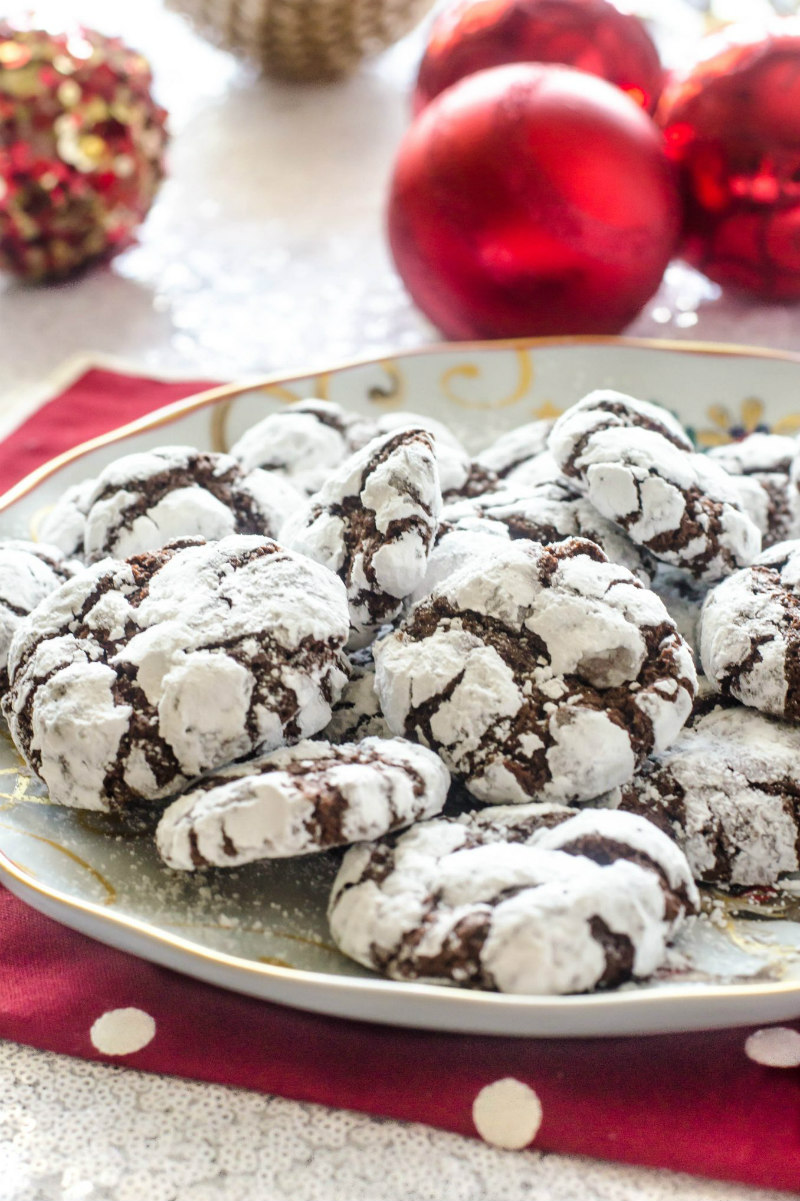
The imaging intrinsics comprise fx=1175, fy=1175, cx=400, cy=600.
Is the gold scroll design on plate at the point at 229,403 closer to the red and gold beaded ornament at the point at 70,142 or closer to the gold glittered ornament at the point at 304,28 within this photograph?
the red and gold beaded ornament at the point at 70,142

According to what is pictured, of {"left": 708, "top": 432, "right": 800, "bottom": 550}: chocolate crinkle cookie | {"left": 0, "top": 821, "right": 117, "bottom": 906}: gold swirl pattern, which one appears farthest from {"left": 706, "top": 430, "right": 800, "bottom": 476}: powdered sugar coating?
{"left": 0, "top": 821, "right": 117, "bottom": 906}: gold swirl pattern

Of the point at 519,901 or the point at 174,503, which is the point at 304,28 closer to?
the point at 174,503

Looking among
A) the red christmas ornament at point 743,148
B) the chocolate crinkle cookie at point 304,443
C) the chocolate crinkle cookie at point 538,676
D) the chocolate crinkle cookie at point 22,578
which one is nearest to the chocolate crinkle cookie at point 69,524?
the chocolate crinkle cookie at point 22,578

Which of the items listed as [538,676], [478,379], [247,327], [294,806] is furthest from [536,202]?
[294,806]

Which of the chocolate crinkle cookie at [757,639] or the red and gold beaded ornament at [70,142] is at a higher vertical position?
the red and gold beaded ornament at [70,142]

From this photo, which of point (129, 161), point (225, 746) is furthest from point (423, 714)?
point (129, 161)

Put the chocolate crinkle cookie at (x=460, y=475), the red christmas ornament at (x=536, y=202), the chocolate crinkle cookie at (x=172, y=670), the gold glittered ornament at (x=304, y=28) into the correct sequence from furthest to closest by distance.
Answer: the gold glittered ornament at (x=304, y=28) < the red christmas ornament at (x=536, y=202) < the chocolate crinkle cookie at (x=460, y=475) < the chocolate crinkle cookie at (x=172, y=670)

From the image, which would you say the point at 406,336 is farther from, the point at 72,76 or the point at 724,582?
the point at 724,582
